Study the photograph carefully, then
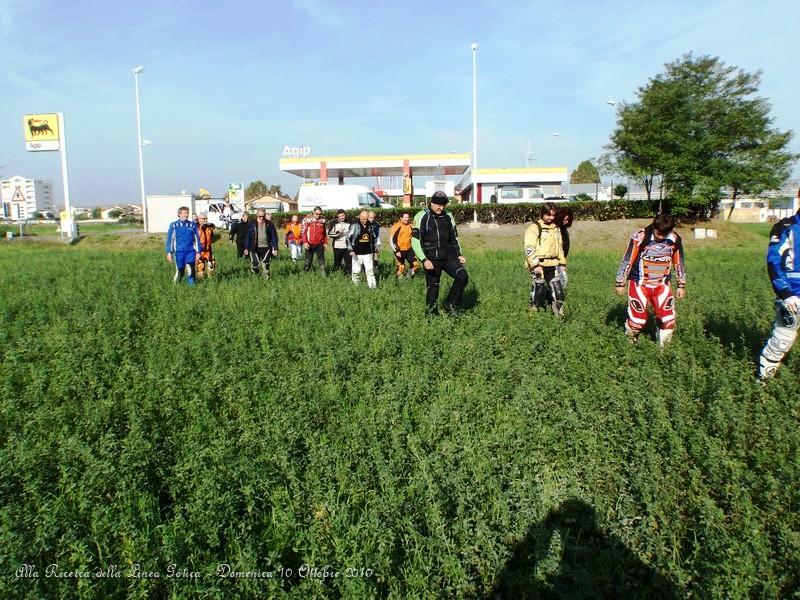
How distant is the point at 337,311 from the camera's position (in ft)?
28.6

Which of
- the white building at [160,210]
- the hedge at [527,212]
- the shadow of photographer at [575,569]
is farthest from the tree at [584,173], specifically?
the shadow of photographer at [575,569]

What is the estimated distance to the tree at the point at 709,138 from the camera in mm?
25672

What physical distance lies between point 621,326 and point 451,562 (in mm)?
5811

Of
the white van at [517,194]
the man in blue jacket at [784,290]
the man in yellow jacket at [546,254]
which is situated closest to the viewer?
the man in blue jacket at [784,290]

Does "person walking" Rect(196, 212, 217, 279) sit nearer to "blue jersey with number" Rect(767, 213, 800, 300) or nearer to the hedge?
"blue jersey with number" Rect(767, 213, 800, 300)

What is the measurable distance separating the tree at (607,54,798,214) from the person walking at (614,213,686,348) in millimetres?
21863

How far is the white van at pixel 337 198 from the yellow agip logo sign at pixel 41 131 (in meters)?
14.1

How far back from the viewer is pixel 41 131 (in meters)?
32.1

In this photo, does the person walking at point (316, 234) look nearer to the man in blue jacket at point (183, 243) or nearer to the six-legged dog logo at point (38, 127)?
the man in blue jacket at point (183, 243)

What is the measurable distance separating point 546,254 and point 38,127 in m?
33.7

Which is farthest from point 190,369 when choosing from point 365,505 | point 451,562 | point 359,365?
point 451,562

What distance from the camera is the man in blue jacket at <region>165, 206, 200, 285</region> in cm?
1186

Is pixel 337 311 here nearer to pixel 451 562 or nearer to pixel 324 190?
pixel 451 562

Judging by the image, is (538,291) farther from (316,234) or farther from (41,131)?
(41,131)
